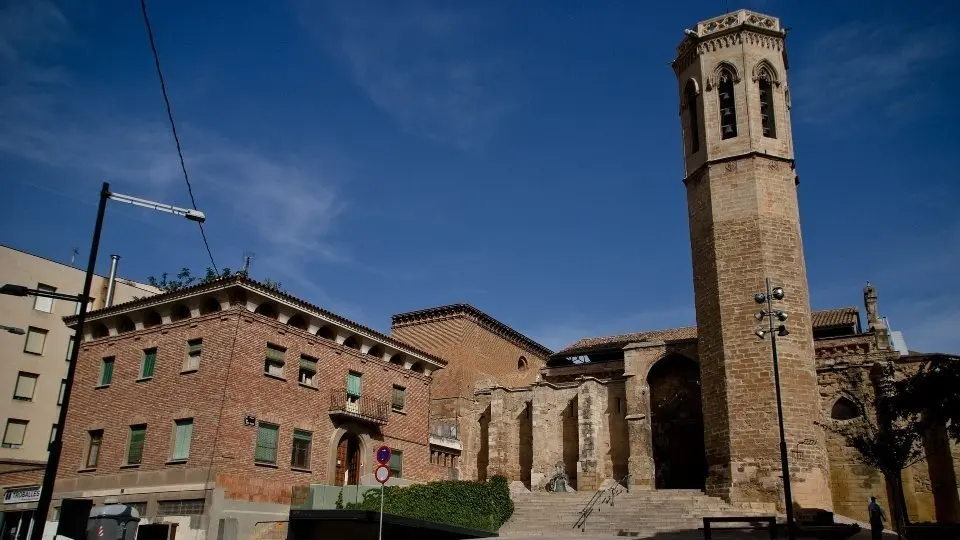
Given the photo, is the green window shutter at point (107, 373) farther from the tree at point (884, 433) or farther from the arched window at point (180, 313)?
the tree at point (884, 433)

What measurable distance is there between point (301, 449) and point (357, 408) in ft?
10.3

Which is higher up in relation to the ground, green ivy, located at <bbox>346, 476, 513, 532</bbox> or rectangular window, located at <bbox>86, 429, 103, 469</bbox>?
rectangular window, located at <bbox>86, 429, 103, 469</bbox>

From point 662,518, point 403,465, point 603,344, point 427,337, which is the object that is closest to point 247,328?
point 403,465

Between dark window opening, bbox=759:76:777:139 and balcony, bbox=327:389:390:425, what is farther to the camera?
dark window opening, bbox=759:76:777:139

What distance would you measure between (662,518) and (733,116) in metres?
16.4

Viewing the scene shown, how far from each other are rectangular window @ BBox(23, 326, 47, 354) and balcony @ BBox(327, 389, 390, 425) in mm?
16812

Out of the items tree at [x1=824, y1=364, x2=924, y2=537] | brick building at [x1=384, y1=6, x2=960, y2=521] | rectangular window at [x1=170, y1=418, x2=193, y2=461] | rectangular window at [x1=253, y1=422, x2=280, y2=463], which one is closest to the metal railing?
brick building at [x1=384, y1=6, x2=960, y2=521]

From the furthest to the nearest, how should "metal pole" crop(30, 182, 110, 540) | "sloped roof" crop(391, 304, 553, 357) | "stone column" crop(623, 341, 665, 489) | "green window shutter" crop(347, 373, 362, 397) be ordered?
"sloped roof" crop(391, 304, 553, 357) → "stone column" crop(623, 341, 665, 489) → "green window shutter" crop(347, 373, 362, 397) → "metal pole" crop(30, 182, 110, 540)

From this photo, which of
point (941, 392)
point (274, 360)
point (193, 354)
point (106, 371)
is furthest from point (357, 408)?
point (941, 392)

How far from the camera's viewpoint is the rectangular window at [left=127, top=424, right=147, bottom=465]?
982 inches

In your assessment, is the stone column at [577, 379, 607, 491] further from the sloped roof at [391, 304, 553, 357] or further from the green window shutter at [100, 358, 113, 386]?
the green window shutter at [100, 358, 113, 386]

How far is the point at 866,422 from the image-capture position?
2884 centimetres

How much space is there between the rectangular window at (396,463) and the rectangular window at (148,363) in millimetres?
9228

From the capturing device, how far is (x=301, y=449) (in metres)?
26.4
